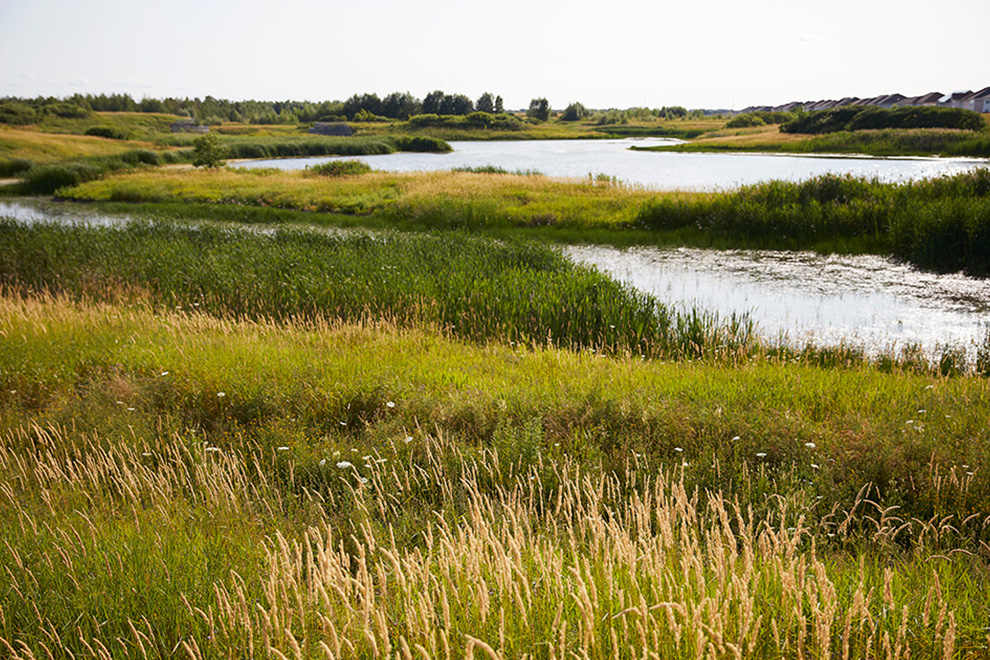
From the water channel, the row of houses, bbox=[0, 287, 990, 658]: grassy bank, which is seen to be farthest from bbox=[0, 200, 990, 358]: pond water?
the row of houses

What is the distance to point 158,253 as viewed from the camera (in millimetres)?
18469

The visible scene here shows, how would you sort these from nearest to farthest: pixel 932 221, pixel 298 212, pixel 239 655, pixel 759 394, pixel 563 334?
1. pixel 239 655
2. pixel 759 394
3. pixel 563 334
4. pixel 932 221
5. pixel 298 212

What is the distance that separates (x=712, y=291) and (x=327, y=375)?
12.7 m

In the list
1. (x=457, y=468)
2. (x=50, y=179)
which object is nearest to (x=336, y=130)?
(x=50, y=179)

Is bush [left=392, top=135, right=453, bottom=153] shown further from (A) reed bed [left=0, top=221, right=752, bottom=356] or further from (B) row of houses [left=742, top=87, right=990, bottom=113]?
(A) reed bed [left=0, top=221, right=752, bottom=356]

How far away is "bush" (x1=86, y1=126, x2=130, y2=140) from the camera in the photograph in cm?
8888

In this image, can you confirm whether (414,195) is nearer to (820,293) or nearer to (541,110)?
(820,293)

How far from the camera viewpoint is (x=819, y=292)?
17328 mm

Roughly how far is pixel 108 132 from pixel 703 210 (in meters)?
94.8

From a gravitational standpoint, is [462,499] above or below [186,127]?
below

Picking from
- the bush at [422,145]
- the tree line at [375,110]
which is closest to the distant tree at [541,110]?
the tree line at [375,110]

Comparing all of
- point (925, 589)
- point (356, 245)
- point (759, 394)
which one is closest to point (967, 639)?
point (925, 589)

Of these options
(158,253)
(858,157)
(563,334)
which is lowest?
(563,334)

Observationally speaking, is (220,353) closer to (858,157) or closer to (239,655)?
(239,655)
